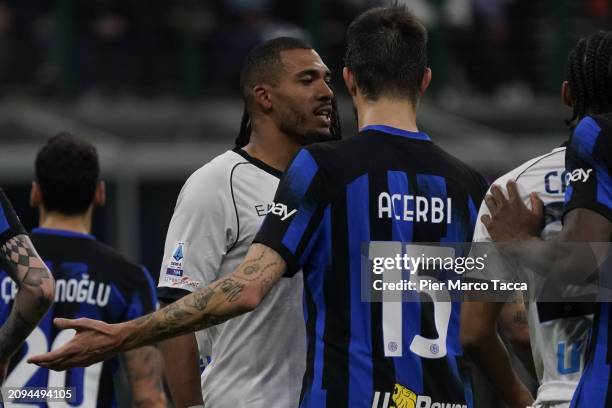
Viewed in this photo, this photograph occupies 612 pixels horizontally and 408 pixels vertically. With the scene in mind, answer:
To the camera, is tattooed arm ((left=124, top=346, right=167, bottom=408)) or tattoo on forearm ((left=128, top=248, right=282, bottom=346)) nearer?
tattoo on forearm ((left=128, top=248, right=282, bottom=346))

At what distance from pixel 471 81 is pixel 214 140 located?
4.05 metres

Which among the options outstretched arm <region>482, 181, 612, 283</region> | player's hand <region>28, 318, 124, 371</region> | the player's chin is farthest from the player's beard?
player's hand <region>28, 318, 124, 371</region>

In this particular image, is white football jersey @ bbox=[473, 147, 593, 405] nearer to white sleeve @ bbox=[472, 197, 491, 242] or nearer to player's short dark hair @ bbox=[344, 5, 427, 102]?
white sleeve @ bbox=[472, 197, 491, 242]

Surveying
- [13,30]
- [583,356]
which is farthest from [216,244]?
[13,30]

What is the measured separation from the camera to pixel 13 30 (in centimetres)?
1695

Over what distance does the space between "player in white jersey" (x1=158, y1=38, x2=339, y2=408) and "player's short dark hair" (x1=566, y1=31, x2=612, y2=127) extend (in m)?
1.22

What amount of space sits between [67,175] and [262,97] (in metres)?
1.07

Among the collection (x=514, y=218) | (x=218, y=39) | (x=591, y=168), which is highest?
(x=218, y=39)

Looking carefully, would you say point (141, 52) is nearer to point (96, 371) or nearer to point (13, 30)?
point (13, 30)

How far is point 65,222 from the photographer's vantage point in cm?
590

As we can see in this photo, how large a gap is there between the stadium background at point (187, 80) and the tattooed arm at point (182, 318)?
1113 cm

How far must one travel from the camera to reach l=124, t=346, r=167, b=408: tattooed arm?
5.80m

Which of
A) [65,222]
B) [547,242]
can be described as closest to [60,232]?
[65,222]

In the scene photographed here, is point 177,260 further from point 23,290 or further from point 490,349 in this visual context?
point 490,349
